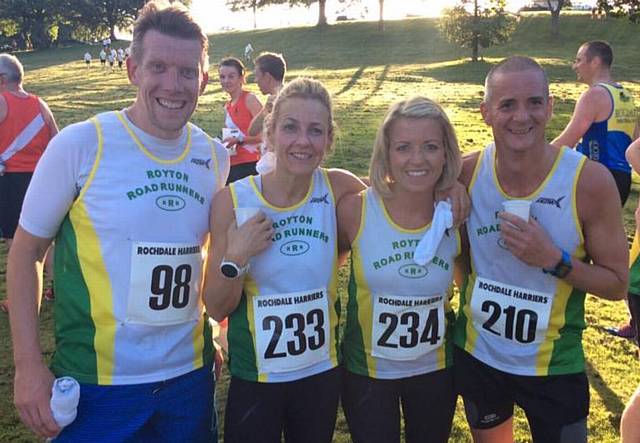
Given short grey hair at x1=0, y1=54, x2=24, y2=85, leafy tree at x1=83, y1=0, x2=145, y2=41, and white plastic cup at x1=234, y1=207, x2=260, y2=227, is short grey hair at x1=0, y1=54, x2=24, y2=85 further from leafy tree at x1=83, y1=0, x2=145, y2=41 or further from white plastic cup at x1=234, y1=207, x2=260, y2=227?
leafy tree at x1=83, y1=0, x2=145, y2=41

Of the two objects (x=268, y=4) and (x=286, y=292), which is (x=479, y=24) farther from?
(x=286, y=292)

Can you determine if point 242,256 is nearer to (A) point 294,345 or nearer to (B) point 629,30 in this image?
(A) point 294,345

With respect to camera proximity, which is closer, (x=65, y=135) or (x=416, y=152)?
(x=65, y=135)

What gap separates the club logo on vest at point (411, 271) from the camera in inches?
104

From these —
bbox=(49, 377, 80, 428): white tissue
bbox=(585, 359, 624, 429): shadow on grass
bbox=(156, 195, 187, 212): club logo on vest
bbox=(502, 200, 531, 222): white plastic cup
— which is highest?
bbox=(156, 195, 187, 212): club logo on vest

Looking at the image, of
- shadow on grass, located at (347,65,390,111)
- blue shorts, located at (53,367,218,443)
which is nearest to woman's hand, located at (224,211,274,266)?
blue shorts, located at (53,367,218,443)

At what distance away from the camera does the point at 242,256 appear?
2.44m

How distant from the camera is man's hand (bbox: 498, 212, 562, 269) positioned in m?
2.50

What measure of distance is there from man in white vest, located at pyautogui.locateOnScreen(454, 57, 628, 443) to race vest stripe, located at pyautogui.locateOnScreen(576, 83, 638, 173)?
3.57 m

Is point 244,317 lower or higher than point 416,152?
lower

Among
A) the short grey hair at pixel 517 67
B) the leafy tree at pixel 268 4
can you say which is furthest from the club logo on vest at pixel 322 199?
the leafy tree at pixel 268 4

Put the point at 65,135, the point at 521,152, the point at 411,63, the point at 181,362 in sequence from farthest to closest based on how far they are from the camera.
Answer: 1. the point at 411,63
2. the point at 521,152
3. the point at 181,362
4. the point at 65,135

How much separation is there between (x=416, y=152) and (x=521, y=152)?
0.47 meters

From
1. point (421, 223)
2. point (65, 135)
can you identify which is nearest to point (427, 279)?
point (421, 223)
